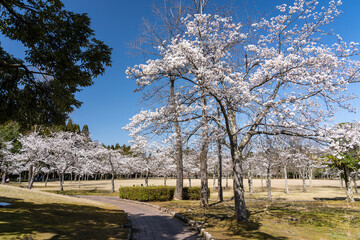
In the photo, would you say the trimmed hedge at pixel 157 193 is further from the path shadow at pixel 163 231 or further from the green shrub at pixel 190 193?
the path shadow at pixel 163 231

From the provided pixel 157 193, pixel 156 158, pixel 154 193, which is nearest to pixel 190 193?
pixel 157 193

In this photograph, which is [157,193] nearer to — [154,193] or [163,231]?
[154,193]

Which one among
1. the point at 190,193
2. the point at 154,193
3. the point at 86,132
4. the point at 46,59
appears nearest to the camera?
the point at 46,59

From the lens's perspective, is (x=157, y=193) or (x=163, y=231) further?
(x=157, y=193)

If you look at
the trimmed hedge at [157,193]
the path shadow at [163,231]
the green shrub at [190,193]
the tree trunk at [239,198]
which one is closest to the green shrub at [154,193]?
the trimmed hedge at [157,193]

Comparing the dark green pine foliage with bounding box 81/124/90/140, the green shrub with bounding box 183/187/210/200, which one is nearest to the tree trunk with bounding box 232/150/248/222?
the green shrub with bounding box 183/187/210/200

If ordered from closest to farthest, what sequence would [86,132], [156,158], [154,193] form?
1. [154,193]
2. [156,158]
3. [86,132]

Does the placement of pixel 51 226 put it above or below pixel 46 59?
below

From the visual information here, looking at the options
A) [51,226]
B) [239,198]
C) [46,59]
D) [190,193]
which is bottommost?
[190,193]

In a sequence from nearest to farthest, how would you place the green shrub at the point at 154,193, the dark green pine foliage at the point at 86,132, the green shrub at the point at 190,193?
the green shrub at the point at 154,193
the green shrub at the point at 190,193
the dark green pine foliage at the point at 86,132

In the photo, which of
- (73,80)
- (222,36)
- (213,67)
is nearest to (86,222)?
(73,80)

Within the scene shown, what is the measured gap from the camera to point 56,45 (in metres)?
7.74

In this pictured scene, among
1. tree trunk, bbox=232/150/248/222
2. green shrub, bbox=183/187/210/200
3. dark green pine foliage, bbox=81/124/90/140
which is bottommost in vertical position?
green shrub, bbox=183/187/210/200

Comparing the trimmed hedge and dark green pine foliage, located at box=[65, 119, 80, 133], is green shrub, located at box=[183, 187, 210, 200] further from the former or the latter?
dark green pine foliage, located at box=[65, 119, 80, 133]
